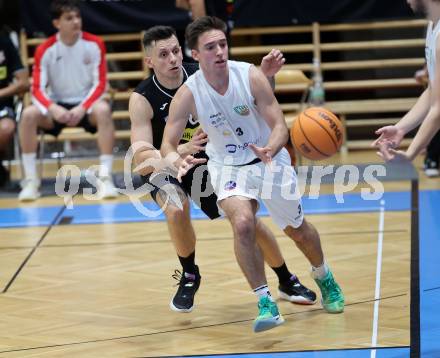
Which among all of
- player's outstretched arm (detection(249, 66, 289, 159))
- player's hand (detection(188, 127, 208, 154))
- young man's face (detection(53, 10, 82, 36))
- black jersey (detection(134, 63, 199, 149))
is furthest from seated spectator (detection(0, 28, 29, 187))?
player's outstretched arm (detection(249, 66, 289, 159))

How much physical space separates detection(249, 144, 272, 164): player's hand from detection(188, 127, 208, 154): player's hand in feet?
1.58

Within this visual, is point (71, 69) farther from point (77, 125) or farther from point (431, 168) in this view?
point (431, 168)

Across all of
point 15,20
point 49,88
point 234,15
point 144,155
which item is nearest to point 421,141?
point 144,155

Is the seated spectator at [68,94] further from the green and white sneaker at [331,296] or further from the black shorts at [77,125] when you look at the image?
the green and white sneaker at [331,296]

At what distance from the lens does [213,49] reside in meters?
5.36

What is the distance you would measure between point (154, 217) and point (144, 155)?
3.27 m

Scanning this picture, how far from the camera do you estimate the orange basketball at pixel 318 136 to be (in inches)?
237

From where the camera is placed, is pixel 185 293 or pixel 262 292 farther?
pixel 185 293

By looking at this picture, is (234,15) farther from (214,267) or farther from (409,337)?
(409,337)

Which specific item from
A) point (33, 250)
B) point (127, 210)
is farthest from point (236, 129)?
point (127, 210)

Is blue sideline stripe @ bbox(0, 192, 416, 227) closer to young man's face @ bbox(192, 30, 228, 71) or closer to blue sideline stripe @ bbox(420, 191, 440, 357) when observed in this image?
blue sideline stripe @ bbox(420, 191, 440, 357)

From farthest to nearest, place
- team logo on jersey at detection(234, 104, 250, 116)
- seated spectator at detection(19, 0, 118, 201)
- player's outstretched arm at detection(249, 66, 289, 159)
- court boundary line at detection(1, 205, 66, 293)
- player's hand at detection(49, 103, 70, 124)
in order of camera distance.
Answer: seated spectator at detection(19, 0, 118, 201)
player's hand at detection(49, 103, 70, 124)
court boundary line at detection(1, 205, 66, 293)
team logo on jersey at detection(234, 104, 250, 116)
player's outstretched arm at detection(249, 66, 289, 159)

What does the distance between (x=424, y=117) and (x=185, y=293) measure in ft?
5.77

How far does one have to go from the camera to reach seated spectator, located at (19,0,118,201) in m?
9.94
